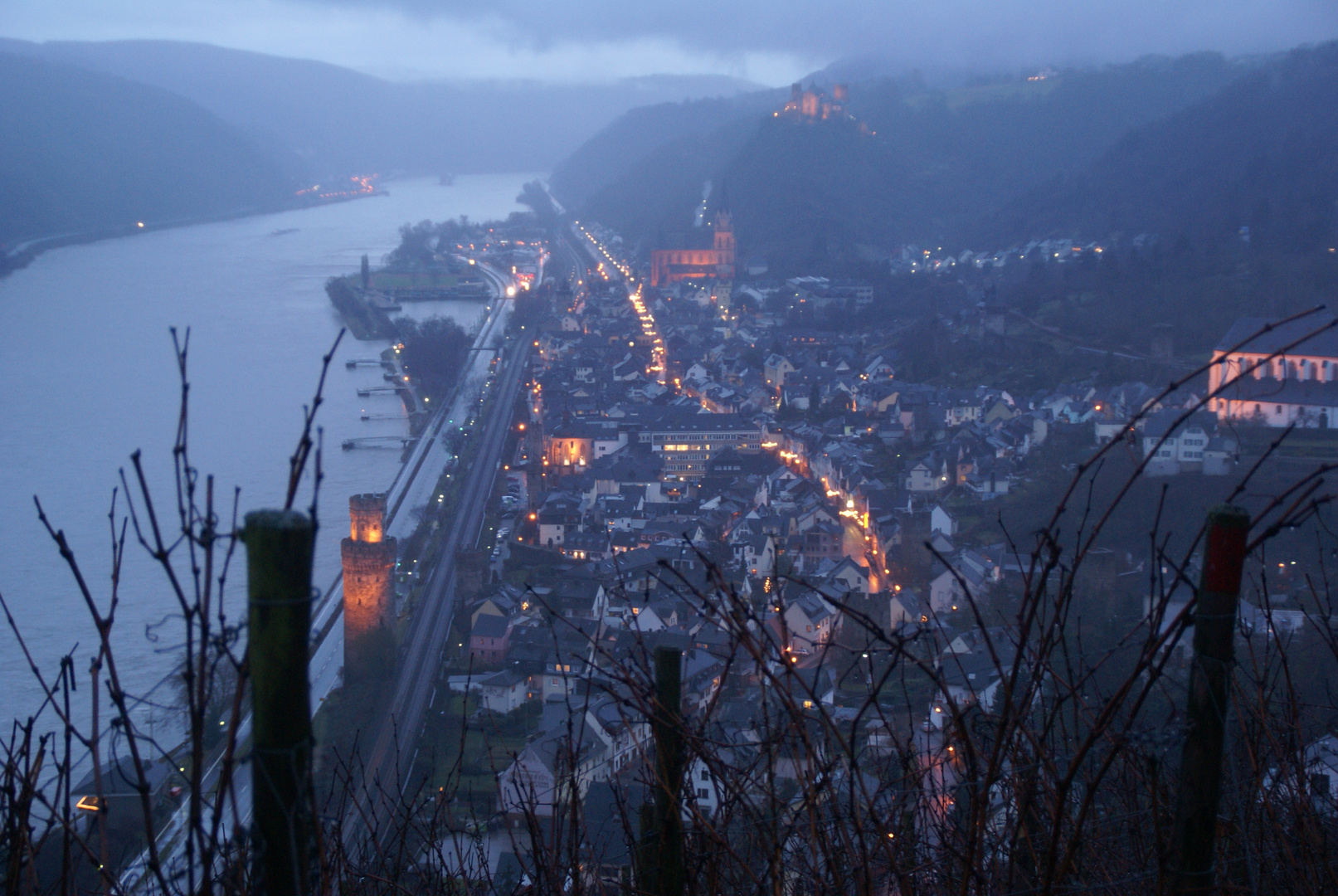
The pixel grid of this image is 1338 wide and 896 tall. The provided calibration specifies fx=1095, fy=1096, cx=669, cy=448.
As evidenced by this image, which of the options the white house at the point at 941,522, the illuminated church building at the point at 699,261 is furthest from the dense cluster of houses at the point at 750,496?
the illuminated church building at the point at 699,261

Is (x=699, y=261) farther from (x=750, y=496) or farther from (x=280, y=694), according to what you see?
(x=280, y=694)

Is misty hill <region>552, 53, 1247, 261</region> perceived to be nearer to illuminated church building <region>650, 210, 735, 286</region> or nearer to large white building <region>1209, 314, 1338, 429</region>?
illuminated church building <region>650, 210, 735, 286</region>

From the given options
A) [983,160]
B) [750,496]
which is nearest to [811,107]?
[983,160]

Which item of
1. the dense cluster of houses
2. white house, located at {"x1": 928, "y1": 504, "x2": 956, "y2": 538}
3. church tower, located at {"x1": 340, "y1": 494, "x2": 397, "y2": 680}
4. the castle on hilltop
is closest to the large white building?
the dense cluster of houses

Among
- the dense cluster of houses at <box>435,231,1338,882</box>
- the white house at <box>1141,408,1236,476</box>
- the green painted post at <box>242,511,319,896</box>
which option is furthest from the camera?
the white house at <box>1141,408,1236,476</box>

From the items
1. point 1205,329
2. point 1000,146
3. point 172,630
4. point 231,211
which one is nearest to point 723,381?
point 1205,329
